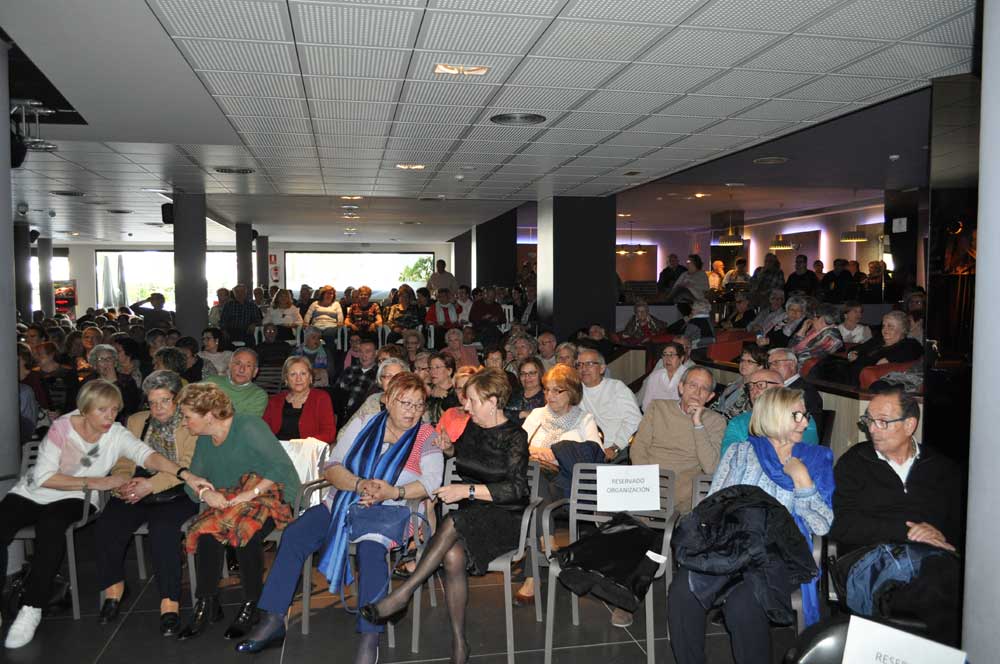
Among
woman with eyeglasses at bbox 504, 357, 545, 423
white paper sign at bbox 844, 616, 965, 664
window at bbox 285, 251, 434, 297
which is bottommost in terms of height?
white paper sign at bbox 844, 616, 965, 664

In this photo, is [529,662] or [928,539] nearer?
[928,539]

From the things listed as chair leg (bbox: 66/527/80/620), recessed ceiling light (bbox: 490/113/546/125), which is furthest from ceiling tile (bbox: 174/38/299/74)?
chair leg (bbox: 66/527/80/620)

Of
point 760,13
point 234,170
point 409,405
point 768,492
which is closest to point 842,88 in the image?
point 760,13

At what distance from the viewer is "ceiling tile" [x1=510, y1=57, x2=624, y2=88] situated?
182 inches

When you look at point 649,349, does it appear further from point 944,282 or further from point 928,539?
point 928,539

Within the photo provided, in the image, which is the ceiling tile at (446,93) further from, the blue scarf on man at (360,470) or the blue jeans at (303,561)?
the blue jeans at (303,561)

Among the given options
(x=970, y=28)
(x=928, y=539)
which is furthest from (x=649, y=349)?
(x=928, y=539)

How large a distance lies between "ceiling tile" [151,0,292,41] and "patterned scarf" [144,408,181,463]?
2.09 metres

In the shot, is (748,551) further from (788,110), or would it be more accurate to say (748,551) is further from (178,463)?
(788,110)

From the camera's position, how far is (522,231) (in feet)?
80.0

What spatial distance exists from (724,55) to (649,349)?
19.7 feet

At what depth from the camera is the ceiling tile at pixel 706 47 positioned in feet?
13.6

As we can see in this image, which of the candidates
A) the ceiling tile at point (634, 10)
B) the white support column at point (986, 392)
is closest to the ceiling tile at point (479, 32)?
the ceiling tile at point (634, 10)

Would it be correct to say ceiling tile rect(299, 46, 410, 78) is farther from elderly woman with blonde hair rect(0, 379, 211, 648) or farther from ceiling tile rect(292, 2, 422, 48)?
elderly woman with blonde hair rect(0, 379, 211, 648)
